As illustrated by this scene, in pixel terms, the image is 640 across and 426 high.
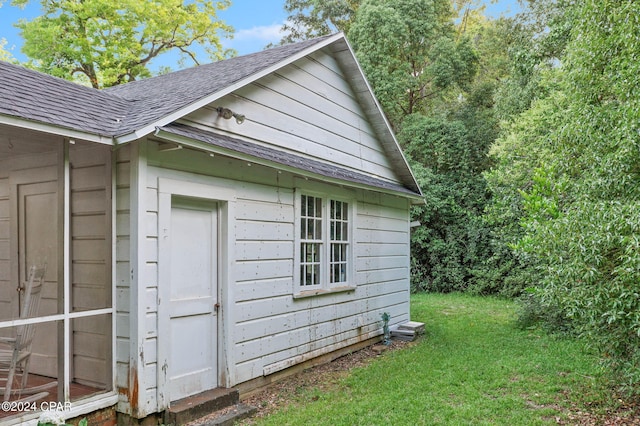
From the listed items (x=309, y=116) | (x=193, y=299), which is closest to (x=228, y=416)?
(x=193, y=299)

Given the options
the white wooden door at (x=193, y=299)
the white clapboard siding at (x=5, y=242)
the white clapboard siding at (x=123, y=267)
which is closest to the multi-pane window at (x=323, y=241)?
the white wooden door at (x=193, y=299)

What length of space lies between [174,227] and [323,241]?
2825 mm

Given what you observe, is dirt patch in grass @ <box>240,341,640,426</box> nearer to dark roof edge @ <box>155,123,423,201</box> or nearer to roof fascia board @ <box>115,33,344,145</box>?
dark roof edge @ <box>155,123,423,201</box>

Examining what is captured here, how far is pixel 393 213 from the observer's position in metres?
9.64

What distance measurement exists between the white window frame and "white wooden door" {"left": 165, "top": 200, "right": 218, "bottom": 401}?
149 cm

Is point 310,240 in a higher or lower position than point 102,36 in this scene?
lower

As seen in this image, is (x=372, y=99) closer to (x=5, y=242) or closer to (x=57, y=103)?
(x=57, y=103)

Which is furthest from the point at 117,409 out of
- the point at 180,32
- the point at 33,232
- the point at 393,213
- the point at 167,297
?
the point at 180,32

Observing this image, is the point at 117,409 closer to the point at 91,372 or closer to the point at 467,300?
the point at 91,372

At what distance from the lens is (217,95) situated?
532 cm

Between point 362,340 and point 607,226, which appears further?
point 362,340

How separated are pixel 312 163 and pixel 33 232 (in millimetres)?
3541

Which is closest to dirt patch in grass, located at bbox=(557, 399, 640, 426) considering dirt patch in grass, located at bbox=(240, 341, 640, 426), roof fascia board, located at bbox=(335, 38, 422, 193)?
dirt patch in grass, located at bbox=(240, 341, 640, 426)

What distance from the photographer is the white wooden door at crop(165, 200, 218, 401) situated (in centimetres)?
495
